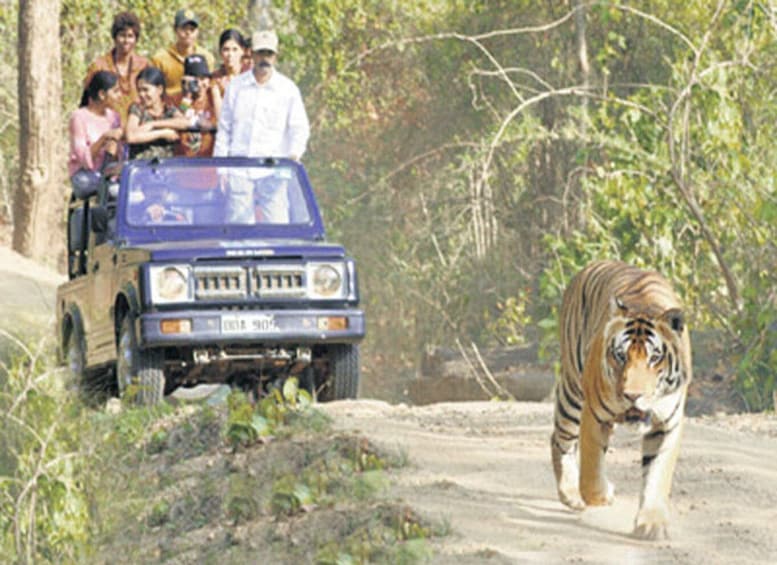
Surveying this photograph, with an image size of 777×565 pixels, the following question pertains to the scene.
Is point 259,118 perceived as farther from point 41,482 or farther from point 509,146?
point 509,146

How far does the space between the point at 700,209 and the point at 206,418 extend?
5841 mm

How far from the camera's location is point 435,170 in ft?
113

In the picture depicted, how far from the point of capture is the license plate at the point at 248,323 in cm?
1251

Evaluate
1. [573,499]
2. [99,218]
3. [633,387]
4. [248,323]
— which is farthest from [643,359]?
[99,218]

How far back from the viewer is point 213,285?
496 inches

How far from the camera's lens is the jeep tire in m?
13.1

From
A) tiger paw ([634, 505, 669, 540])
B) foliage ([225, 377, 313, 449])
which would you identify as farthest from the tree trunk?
tiger paw ([634, 505, 669, 540])

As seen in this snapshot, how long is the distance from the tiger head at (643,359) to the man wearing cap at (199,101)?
7187mm

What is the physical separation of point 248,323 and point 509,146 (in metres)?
16.7

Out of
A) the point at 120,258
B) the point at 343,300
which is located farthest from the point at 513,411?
the point at 120,258

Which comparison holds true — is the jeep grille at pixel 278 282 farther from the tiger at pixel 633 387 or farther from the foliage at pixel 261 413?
the tiger at pixel 633 387

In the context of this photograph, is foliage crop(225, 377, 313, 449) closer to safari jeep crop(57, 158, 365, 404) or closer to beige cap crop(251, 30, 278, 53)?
safari jeep crop(57, 158, 365, 404)

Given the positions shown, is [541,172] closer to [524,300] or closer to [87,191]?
[524,300]

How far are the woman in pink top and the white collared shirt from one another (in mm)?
1050
